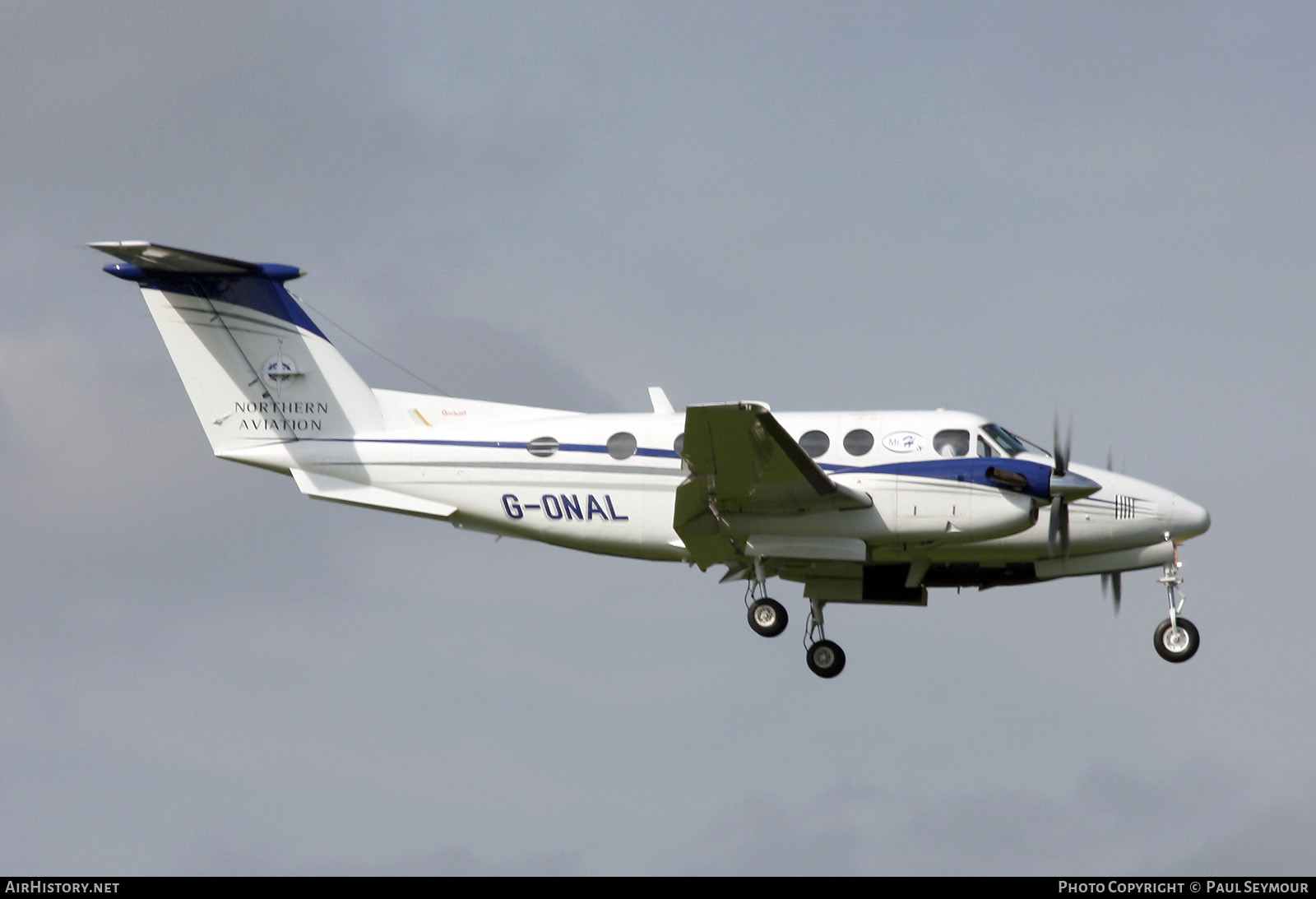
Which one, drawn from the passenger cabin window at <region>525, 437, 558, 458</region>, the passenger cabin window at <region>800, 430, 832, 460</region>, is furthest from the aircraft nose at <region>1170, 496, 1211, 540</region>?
the passenger cabin window at <region>525, 437, 558, 458</region>

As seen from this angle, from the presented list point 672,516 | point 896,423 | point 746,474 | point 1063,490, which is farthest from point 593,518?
point 1063,490

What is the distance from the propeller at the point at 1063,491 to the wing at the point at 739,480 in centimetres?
260

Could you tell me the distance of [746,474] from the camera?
66.8 ft

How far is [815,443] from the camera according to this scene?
70.8ft

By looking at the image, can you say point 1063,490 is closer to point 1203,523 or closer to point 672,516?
point 1203,523

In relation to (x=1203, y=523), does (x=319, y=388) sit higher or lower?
higher

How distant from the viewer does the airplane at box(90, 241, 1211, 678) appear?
68.3 feet

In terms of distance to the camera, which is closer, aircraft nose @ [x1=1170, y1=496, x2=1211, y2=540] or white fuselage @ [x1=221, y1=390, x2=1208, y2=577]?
white fuselage @ [x1=221, y1=390, x2=1208, y2=577]

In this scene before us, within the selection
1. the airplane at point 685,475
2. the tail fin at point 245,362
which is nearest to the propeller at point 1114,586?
the airplane at point 685,475

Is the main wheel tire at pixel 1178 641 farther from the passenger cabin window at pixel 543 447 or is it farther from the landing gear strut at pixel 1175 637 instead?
the passenger cabin window at pixel 543 447

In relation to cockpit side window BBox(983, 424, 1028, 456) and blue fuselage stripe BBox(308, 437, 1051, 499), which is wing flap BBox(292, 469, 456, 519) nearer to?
blue fuselage stripe BBox(308, 437, 1051, 499)

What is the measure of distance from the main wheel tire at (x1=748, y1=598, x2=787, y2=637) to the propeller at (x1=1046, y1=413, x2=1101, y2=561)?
3.96m

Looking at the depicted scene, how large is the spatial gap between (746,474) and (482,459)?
14.2 ft
